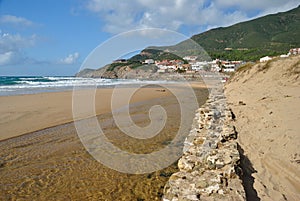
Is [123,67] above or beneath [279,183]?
above

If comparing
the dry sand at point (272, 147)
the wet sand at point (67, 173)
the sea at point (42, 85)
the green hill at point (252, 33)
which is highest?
the green hill at point (252, 33)

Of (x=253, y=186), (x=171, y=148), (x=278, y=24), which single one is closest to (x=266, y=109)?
(x=171, y=148)

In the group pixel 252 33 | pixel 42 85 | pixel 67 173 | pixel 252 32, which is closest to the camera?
pixel 67 173

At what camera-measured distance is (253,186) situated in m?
3.20

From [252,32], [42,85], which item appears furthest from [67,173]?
[252,32]

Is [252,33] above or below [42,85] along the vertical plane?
above

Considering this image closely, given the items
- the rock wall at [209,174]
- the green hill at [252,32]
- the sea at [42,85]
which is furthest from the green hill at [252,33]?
the rock wall at [209,174]

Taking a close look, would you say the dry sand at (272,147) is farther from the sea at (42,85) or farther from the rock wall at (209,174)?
the sea at (42,85)

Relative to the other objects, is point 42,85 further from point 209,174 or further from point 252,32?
point 252,32

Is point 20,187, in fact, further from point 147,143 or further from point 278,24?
point 278,24

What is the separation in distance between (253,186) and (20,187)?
4.10 metres

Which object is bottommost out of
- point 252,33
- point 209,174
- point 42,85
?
point 209,174

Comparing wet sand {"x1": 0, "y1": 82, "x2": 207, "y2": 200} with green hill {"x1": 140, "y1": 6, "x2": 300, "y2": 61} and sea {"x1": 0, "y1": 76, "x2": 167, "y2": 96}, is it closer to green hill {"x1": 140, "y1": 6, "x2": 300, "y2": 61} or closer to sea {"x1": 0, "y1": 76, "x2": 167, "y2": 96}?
sea {"x1": 0, "y1": 76, "x2": 167, "y2": 96}

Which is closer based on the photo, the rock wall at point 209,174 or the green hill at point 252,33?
the rock wall at point 209,174
